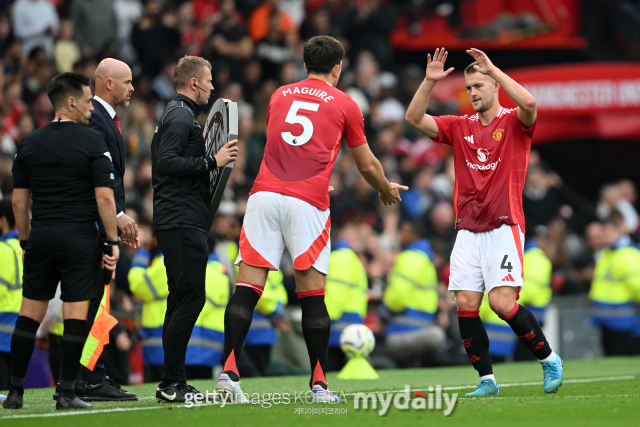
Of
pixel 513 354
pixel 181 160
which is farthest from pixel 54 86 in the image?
pixel 513 354

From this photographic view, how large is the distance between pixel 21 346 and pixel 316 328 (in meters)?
1.95

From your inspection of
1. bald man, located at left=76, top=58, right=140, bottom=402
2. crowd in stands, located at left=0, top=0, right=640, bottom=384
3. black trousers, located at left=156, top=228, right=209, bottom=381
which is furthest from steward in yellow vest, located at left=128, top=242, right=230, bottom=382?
black trousers, located at left=156, top=228, right=209, bottom=381

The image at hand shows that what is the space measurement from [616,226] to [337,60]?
8836mm

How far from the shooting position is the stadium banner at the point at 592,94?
19.7 metres

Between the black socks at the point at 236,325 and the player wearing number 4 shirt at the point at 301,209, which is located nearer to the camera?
the black socks at the point at 236,325

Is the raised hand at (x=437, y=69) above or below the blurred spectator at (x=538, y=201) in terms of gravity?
above

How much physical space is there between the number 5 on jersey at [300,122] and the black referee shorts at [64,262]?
1456mm

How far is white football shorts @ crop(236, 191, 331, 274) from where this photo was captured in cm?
644

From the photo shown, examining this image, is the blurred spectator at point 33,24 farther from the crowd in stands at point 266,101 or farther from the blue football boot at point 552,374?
the blue football boot at point 552,374

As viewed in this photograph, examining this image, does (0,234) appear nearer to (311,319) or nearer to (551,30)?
(311,319)

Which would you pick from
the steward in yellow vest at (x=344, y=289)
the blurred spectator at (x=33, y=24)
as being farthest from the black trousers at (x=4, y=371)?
the blurred spectator at (x=33, y=24)

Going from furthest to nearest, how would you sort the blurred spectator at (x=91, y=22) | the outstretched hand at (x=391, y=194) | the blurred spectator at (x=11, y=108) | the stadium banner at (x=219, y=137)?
the blurred spectator at (x=91, y=22) < the blurred spectator at (x=11, y=108) < the outstretched hand at (x=391, y=194) < the stadium banner at (x=219, y=137)

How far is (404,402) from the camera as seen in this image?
6.43 meters

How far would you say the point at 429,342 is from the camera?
13305 millimetres
